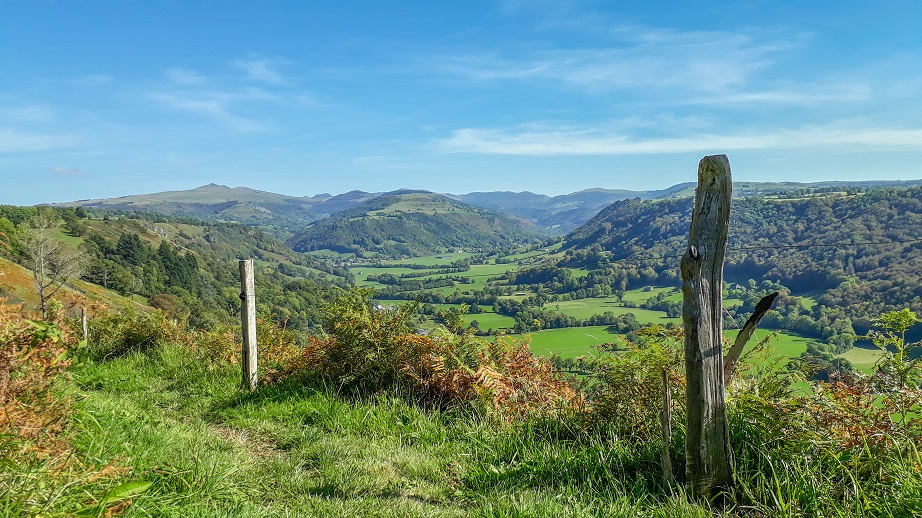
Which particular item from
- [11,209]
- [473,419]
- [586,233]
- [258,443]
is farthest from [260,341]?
[586,233]

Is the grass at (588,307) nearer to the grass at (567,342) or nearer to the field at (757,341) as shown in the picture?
the grass at (567,342)

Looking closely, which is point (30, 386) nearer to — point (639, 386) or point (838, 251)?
point (639, 386)

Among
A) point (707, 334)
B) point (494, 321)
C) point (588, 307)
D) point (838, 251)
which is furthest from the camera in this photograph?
point (588, 307)

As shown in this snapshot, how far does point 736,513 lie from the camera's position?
3.30m

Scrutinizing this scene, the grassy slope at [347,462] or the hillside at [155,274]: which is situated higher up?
the grassy slope at [347,462]

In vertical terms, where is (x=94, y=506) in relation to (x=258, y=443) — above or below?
above

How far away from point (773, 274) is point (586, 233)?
457ft

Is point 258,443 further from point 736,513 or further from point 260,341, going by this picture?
point 736,513

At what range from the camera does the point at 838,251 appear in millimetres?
38438

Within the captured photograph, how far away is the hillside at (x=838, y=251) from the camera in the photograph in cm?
2055

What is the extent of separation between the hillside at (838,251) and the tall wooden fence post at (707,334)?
262 inches


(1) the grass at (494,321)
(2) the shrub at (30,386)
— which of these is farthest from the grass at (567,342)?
(1) the grass at (494,321)

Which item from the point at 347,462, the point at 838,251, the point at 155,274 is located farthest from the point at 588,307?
the point at 155,274

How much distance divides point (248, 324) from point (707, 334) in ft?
19.6
